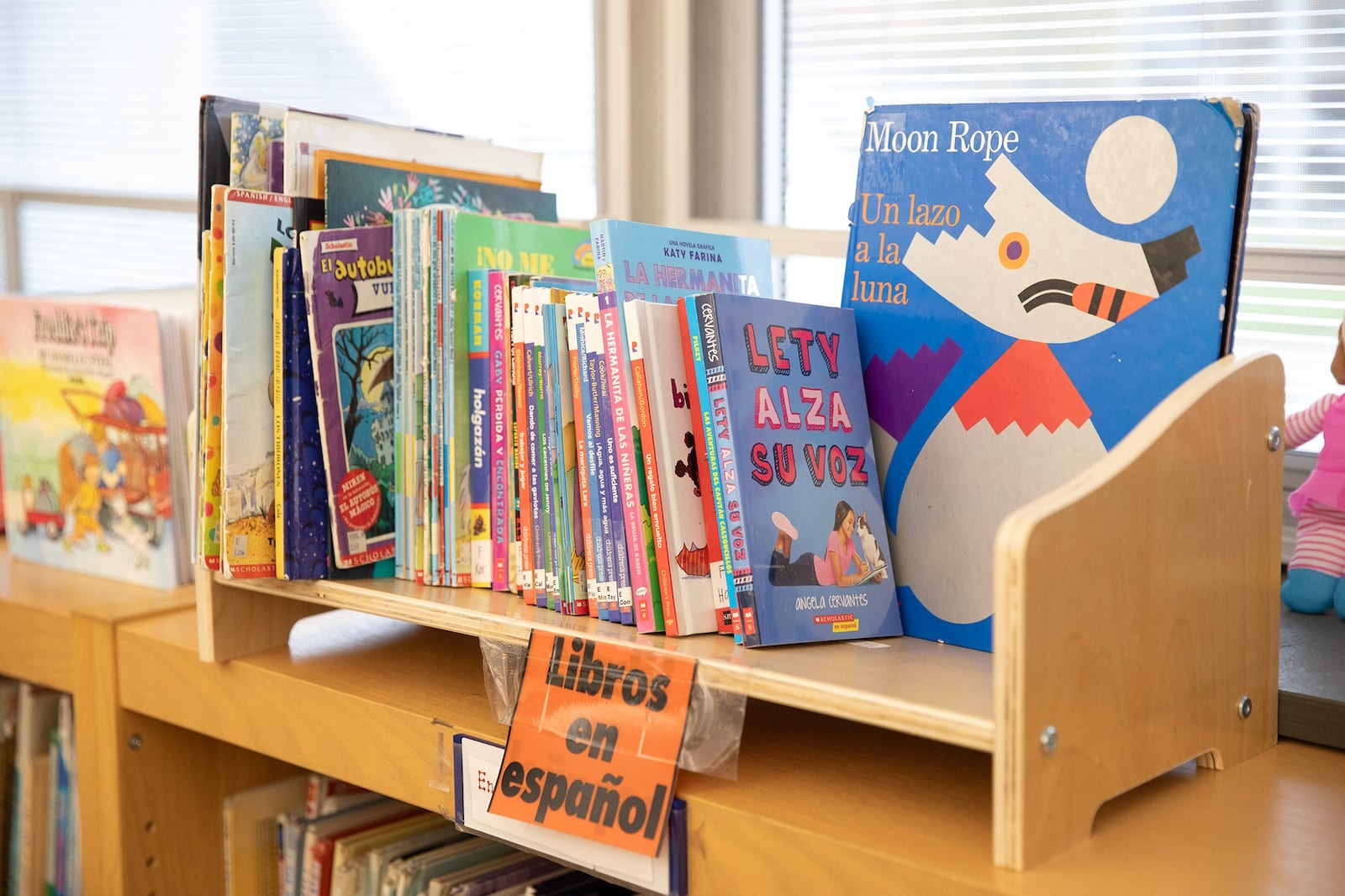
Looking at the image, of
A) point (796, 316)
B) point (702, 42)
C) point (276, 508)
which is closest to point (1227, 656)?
point (796, 316)

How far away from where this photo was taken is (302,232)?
996 mm

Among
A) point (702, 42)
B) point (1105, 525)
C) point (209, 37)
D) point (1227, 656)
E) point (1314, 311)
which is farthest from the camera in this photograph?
point (209, 37)

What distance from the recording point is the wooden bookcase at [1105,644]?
0.68 metres

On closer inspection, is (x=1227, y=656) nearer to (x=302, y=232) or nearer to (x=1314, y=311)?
(x=1314, y=311)

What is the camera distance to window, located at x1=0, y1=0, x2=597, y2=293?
1.91m

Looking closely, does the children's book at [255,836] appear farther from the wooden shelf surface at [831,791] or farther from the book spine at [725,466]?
the book spine at [725,466]

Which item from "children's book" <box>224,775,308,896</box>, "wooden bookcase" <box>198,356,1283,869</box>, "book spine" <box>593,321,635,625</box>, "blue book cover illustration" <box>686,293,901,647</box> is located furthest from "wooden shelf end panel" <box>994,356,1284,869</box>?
"children's book" <box>224,775,308,896</box>

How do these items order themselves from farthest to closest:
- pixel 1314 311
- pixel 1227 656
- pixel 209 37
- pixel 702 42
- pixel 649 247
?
pixel 209 37
pixel 702 42
pixel 1314 311
pixel 649 247
pixel 1227 656

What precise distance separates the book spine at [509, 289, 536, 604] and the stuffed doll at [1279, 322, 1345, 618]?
2.32ft

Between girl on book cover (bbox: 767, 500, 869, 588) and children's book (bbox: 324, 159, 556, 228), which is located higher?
children's book (bbox: 324, 159, 556, 228)

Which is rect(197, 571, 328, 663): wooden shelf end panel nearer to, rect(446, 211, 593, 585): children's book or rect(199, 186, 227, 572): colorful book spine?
rect(199, 186, 227, 572): colorful book spine

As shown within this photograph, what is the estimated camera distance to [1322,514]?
3.63 ft

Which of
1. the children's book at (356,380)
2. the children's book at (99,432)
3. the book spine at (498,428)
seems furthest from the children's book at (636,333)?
the children's book at (99,432)

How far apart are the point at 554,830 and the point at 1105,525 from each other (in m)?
0.45
